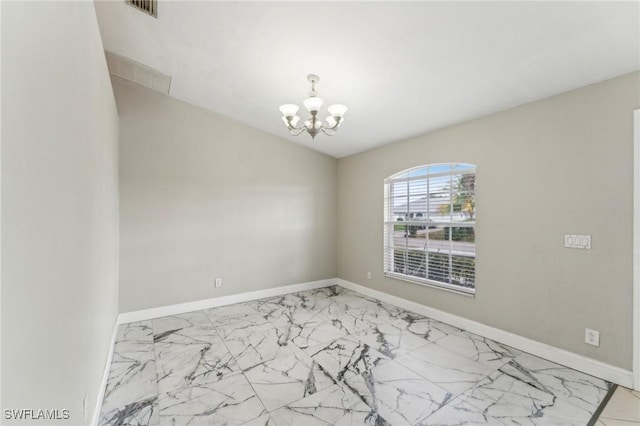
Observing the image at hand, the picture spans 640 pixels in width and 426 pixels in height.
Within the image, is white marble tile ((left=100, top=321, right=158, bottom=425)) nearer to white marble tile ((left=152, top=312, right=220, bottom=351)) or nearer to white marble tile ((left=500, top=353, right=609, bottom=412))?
white marble tile ((left=152, top=312, right=220, bottom=351))

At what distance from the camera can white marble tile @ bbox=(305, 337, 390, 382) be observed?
257cm

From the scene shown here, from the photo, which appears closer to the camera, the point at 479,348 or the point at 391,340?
the point at 479,348

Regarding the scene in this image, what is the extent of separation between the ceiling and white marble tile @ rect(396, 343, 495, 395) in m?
2.66

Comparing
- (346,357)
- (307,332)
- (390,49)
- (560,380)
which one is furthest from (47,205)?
(560,380)

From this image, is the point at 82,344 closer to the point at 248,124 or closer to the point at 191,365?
the point at 191,365

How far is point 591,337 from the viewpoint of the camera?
8.16 ft

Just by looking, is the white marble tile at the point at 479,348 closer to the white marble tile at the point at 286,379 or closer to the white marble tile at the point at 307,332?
the white marble tile at the point at 307,332

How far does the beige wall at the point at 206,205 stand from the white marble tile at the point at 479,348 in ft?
9.05

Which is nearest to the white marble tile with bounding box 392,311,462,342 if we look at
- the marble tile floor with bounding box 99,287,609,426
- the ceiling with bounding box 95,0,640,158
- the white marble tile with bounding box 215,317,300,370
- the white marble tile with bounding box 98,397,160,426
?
the marble tile floor with bounding box 99,287,609,426

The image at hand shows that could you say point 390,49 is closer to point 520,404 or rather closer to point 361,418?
point 361,418

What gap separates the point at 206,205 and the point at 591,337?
4.69m

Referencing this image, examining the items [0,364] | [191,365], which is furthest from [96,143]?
[191,365]

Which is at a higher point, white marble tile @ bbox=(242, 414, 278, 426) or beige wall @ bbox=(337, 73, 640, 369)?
beige wall @ bbox=(337, 73, 640, 369)

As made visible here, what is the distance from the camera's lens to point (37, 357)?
0.95 m
